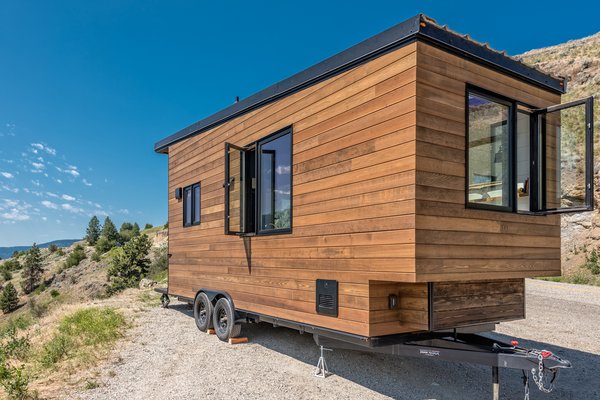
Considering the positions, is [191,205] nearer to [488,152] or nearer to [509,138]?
[488,152]

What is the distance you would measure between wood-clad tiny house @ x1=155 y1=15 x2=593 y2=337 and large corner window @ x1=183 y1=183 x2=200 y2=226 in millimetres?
2449

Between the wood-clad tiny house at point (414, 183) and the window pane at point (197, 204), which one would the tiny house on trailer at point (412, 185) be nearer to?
the wood-clad tiny house at point (414, 183)

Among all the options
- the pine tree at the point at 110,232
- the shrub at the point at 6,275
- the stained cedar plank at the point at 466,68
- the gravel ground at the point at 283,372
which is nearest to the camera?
the stained cedar plank at the point at 466,68

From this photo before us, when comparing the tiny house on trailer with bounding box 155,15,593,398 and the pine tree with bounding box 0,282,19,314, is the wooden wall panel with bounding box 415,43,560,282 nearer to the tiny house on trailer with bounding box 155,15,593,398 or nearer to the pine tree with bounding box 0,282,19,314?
the tiny house on trailer with bounding box 155,15,593,398

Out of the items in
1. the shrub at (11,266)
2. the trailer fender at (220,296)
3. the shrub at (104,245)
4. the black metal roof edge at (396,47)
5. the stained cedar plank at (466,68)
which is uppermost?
the black metal roof edge at (396,47)

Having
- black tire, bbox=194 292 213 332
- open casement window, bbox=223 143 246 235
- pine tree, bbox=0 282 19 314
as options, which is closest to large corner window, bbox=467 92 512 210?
open casement window, bbox=223 143 246 235

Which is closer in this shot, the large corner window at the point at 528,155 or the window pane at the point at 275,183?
the large corner window at the point at 528,155

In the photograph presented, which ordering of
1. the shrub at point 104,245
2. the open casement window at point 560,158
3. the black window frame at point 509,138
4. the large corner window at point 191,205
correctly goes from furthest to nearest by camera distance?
the shrub at point 104,245 < the large corner window at point 191,205 < the open casement window at point 560,158 < the black window frame at point 509,138

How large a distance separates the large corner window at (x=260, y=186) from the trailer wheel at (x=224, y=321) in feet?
3.74

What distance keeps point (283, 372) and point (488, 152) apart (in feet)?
10.7

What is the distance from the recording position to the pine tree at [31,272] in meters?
40.8

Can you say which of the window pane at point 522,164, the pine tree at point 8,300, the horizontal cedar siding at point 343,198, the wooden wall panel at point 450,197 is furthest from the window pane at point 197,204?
the pine tree at point 8,300

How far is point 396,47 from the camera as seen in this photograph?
12.1ft

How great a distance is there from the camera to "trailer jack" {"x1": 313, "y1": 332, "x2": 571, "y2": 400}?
3.20m
